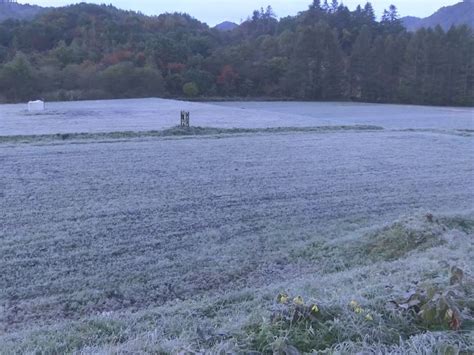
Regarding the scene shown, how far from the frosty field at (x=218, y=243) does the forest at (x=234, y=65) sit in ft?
90.4

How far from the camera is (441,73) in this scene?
42.5m

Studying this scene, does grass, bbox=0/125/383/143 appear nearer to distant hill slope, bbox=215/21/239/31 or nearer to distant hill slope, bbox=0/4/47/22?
distant hill slope, bbox=215/21/239/31

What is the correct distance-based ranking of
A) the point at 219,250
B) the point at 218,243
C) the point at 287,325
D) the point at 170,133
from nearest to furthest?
the point at 287,325
the point at 219,250
the point at 218,243
the point at 170,133

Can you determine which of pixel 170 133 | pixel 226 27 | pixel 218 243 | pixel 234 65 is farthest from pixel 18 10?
pixel 218 243

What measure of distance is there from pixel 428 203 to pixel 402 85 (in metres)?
37.6

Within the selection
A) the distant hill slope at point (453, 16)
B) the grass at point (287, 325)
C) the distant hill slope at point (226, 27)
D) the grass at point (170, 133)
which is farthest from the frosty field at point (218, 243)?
the distant hill slope at point (226, 27)

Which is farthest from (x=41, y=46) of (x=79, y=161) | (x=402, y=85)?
(x=79, y=161)

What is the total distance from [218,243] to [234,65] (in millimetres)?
41898

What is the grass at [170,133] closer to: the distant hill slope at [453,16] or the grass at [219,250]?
the grass at [219,250]

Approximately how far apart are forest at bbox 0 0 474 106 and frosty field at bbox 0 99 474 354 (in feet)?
90.4

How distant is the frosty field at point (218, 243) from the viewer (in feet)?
9.36

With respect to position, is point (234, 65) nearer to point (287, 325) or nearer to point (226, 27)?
point (226, 27)

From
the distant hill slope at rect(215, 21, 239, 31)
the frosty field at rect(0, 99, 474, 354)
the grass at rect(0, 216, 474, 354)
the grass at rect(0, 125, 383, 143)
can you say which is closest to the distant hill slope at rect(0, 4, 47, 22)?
the distant hill slope at rect(215, 21, 239, 31)

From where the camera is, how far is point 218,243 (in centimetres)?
633
